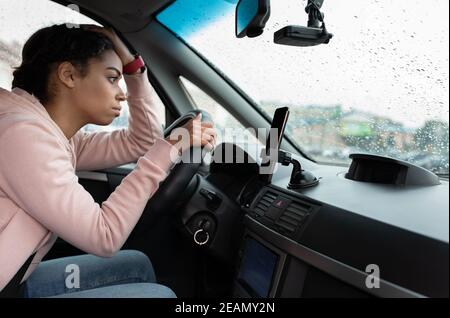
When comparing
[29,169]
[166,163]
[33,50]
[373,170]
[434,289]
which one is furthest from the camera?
[373,170]

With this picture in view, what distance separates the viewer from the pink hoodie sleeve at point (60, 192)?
1021 millimetres

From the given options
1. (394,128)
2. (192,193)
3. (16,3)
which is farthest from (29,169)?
(16,3)

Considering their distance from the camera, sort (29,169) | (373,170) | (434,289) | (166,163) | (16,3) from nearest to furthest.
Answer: (434,289)
(29,169)
(166,163)
(373,170)
(16,3)

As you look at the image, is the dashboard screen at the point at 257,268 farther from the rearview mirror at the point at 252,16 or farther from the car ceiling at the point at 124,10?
the car ceiling at the point at 124,10

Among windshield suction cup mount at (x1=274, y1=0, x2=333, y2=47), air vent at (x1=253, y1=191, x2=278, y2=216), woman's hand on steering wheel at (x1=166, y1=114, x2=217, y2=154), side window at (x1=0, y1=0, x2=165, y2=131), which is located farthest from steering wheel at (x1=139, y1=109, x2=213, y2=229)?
side window at (x1=0, y1=0, x2=165, y2=131)

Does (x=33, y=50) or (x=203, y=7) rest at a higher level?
(x=203, y=7)

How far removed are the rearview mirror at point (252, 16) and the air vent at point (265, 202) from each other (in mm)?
594

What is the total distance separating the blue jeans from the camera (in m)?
1.30

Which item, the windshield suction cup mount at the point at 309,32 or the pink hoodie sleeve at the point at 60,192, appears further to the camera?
the windshield suction cup mount at the point at 309,32

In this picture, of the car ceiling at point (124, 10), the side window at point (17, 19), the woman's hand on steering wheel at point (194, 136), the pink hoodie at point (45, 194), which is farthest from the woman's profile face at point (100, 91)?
the car ceiling at point (124, 10)

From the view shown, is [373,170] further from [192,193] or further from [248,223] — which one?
[192,193]

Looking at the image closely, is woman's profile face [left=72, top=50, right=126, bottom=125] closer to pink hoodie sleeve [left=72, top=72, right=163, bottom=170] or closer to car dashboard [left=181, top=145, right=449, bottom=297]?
pink hoodie sleeve [left=72, top=72, right=163, bottom=170]
